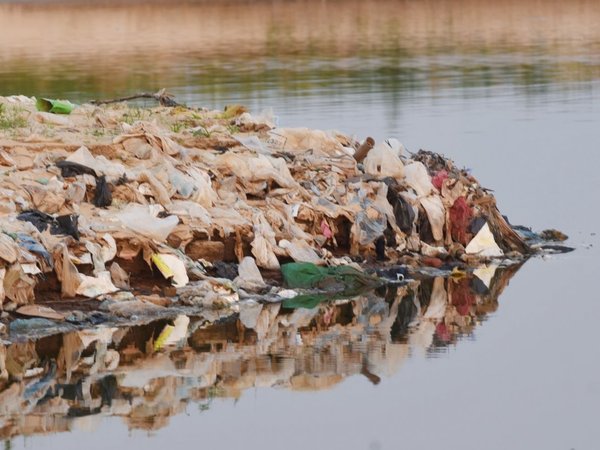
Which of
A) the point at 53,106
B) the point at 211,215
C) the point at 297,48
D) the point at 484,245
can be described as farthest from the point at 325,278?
the point at 297,48

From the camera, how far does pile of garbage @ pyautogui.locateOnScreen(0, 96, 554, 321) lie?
12.0 metres

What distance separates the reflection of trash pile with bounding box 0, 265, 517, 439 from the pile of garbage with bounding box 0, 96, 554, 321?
42 cm

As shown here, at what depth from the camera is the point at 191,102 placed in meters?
27.4

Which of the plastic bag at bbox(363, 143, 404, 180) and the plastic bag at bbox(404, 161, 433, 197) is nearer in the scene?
the plastic bag at bbox(404, 161, 433, 197)

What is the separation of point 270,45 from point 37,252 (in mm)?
33422

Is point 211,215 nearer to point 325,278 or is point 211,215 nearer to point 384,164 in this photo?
point 325,278

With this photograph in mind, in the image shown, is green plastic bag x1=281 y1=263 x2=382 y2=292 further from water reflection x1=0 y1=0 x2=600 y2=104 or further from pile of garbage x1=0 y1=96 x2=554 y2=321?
water reflection x1=0 y1=0 x2=600 y2=104

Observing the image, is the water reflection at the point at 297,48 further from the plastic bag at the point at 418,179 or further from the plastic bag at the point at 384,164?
the plastic bag at the point at 418,179

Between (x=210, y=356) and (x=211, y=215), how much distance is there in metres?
2.37

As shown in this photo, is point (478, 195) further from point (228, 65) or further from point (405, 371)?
point (228, 65)

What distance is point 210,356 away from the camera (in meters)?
10.9

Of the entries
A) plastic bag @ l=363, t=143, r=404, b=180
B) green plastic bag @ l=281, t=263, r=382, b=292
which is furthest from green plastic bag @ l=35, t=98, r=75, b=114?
green plastic bag @ l=281, t=263, r=382, b=292

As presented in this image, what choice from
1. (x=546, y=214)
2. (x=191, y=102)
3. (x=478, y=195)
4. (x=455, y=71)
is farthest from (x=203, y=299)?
(x=455, y=71)

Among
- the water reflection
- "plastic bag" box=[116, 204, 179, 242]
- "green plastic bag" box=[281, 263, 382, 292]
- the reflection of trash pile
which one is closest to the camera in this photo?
the reflection of trash pile
